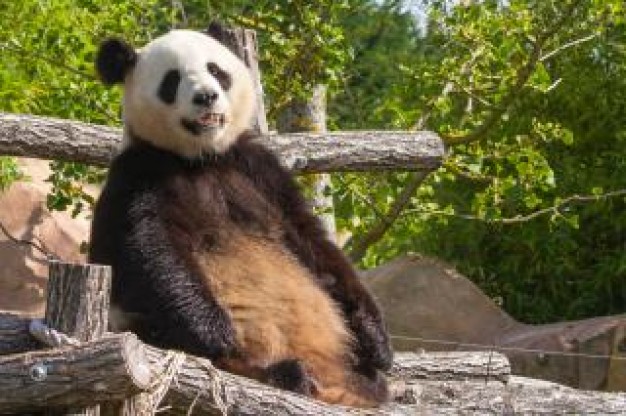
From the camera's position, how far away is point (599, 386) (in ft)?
28.7

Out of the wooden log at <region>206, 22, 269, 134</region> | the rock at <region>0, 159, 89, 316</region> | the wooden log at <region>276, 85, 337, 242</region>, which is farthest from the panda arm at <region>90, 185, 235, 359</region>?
the rock at <region>0, 159, 89, 316</region>

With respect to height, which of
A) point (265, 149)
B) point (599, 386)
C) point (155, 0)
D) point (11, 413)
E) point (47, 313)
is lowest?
point (599, 386)

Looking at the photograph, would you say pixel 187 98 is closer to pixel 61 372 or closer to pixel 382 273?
pixel 61 372

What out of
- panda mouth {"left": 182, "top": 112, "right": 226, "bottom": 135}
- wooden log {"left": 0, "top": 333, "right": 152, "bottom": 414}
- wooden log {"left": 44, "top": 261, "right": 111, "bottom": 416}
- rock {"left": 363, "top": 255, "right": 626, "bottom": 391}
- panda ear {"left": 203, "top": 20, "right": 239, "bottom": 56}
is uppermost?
panda ear {"left": 203, "top": 20, "right": 239, "bottom": 56}

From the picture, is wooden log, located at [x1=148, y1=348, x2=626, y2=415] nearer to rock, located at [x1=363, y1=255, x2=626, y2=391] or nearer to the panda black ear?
the panda black ear

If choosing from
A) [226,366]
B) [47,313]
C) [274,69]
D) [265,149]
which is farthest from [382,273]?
[47,313]

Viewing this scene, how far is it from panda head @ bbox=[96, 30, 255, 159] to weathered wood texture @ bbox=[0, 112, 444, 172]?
50 cm

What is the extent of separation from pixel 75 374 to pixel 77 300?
0.28m

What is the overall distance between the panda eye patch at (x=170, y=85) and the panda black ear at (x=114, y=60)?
0.19 m

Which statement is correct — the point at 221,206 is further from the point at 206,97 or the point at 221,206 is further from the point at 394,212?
the point at 394,212

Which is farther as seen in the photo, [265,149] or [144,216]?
[265,149]

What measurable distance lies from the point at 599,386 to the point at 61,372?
5339mm

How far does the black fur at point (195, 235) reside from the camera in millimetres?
4895

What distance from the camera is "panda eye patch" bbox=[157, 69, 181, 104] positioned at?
5.32 m
